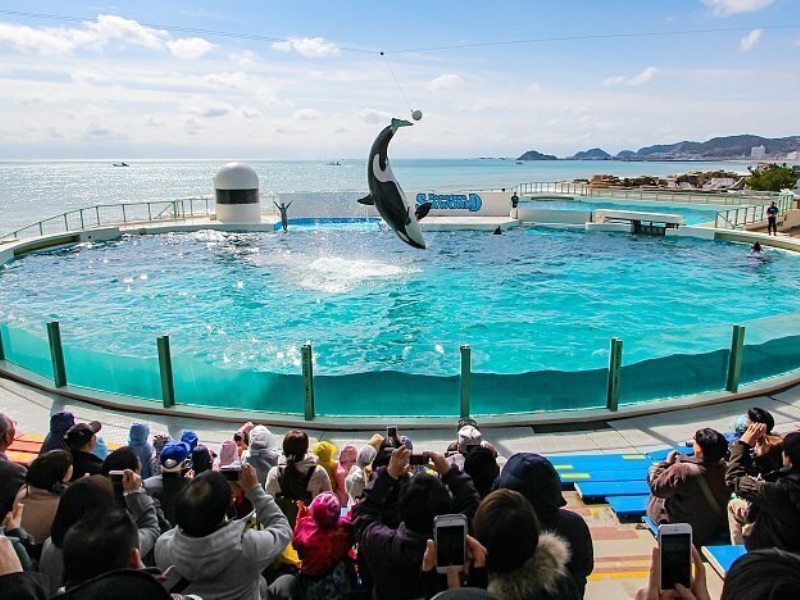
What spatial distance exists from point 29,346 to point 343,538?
743cm

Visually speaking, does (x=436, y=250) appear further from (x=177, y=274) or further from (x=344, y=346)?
(x=344, y=346)

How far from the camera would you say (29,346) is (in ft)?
28.5

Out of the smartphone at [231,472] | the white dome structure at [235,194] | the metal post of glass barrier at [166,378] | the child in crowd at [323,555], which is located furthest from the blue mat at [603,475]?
the white dome structure at [235,194]

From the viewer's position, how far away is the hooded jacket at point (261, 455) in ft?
14.6

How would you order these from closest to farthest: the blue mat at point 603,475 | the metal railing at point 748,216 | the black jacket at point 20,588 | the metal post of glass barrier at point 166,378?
1. the black jacket at point 20,588
2. the blue mat at point 603,475
3. the metal post of glass barrier at point 166,378
4. the metal railing at point 748,216

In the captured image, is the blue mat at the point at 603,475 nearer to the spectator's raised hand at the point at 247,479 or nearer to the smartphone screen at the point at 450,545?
the spectator's raised hand at the point at 247,479

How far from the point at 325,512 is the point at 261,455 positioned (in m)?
1.58

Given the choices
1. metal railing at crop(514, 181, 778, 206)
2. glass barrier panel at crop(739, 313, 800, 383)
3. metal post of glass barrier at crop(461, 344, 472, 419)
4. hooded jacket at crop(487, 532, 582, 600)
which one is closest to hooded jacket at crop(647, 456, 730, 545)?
hooded jacket at crop(487, 532, 582, 600)

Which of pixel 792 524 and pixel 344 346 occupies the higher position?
pixel 792 524

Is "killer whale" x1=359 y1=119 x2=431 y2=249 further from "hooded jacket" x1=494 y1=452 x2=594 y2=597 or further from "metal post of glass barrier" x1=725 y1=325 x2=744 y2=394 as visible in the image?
"hooded jacket" x1=494 y1=452 x2=594 y2=597

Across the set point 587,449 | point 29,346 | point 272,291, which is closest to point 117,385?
point 29,346

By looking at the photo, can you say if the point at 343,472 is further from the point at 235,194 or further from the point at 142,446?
the point at 235,194

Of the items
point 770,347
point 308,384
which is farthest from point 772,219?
point 308,384

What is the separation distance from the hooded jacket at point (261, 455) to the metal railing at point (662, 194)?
31131 mm
